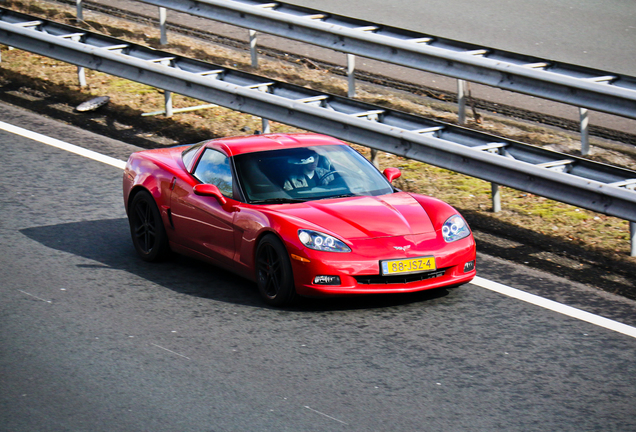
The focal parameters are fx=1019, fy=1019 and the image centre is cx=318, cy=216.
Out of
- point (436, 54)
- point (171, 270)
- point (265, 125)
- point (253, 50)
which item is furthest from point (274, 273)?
point (253, 50)

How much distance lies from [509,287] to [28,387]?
3.96 meters

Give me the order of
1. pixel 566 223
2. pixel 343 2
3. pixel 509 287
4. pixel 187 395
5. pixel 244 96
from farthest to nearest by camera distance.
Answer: pixel 343 2, pixel 244 96, pixel 566 223, pixel 509 287, pixel 187 395

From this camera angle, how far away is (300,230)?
760 cm

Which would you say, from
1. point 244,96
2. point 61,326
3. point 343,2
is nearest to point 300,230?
point 61,326

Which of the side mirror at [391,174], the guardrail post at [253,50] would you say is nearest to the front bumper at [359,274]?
the side mirror at [391,174]

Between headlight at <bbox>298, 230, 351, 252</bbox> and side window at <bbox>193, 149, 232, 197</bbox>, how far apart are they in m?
1.13

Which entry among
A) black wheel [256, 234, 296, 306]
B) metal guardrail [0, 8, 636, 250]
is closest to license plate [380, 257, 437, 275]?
black wheel [256, 234, 296, 306]

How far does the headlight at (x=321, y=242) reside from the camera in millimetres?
7527

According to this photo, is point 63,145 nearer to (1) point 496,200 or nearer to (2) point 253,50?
(2) point 253,50

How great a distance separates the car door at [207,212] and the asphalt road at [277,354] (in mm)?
294

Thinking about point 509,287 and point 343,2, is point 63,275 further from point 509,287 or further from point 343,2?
point 343,2

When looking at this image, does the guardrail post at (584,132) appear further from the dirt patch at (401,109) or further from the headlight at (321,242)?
the headlight at (321,242)

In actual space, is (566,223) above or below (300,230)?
below

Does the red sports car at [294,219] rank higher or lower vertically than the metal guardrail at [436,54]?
lower
